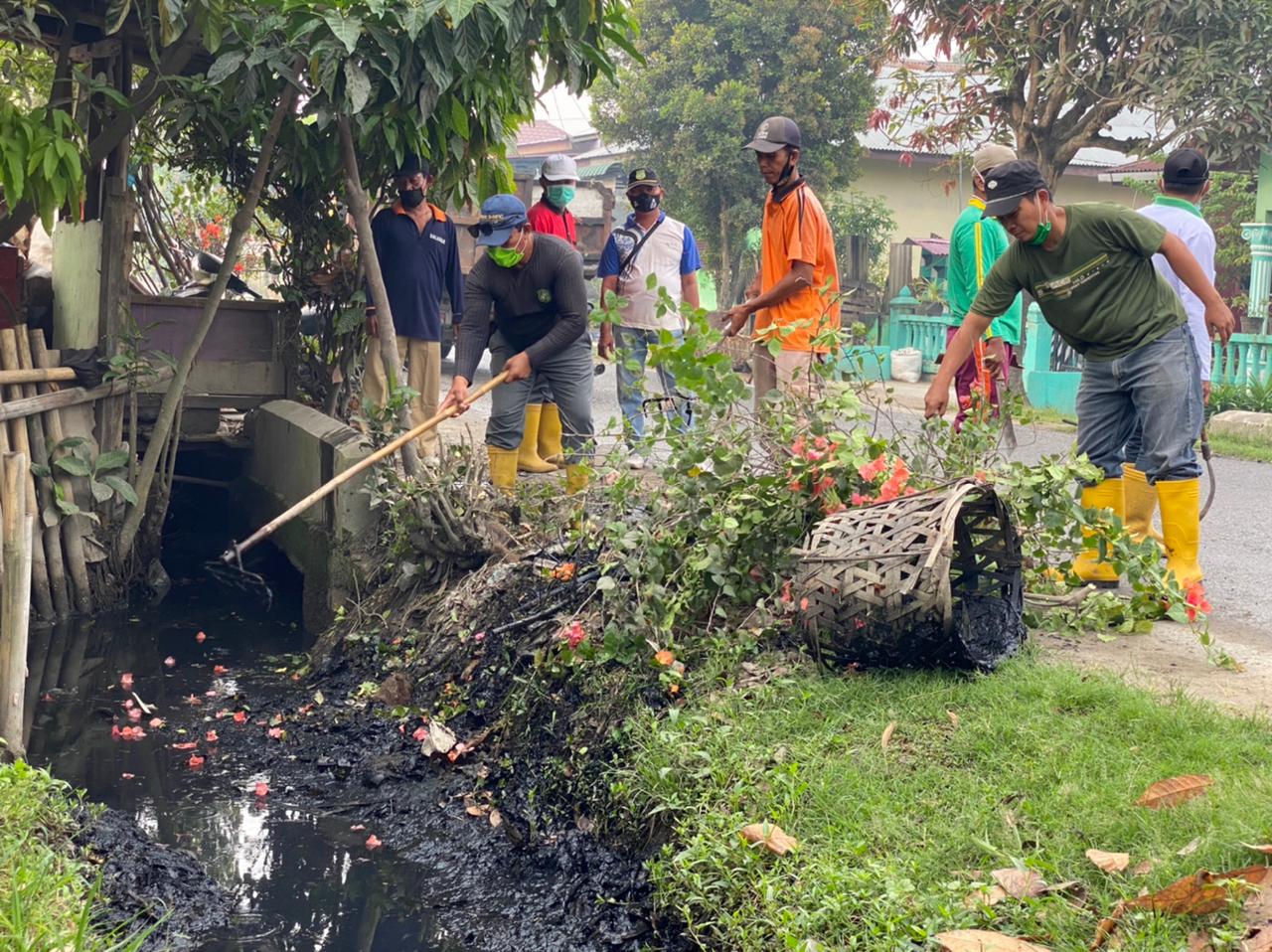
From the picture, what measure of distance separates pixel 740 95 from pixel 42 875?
19.8 meters

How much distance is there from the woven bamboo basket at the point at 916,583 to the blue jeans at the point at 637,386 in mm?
1216

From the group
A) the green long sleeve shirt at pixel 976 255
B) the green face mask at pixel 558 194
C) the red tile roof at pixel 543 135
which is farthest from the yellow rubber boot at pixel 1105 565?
the red tile roof at pixel 543 135

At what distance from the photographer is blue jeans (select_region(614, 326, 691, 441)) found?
5.92 metres

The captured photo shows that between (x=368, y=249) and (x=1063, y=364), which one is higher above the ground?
(x=368, y=249)

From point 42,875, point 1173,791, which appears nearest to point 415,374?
point 42,875

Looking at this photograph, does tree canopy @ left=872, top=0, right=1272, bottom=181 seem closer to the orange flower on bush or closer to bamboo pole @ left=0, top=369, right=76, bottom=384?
the orange flower on bush

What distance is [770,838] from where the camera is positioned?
12.6 ft

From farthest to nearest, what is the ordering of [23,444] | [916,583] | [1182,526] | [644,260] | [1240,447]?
[1240,447], [644,260], [23,444], [1182,526], [916,583]

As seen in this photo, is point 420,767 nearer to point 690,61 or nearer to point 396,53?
point 396,53

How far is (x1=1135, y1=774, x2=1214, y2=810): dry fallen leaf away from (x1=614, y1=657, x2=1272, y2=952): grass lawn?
4cm

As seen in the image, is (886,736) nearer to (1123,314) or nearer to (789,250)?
(1123,314)

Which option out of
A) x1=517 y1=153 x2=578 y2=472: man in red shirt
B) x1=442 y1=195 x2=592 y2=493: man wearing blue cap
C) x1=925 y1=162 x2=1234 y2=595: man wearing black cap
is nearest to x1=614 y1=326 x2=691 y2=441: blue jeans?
x1=442 y1=195 x2=592 y2=493: man wearing blue cap

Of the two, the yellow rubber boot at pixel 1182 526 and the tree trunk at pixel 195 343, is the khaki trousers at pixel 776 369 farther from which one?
the tree trunk at pixel 195 343

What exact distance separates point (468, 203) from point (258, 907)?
16.5 feet
